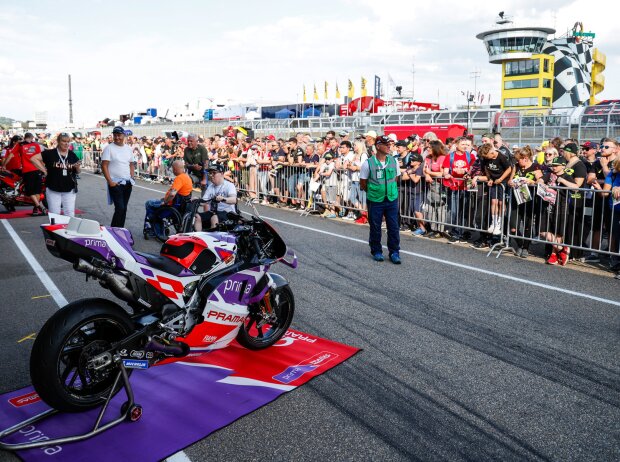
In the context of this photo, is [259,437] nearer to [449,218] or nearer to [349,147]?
[449,218]

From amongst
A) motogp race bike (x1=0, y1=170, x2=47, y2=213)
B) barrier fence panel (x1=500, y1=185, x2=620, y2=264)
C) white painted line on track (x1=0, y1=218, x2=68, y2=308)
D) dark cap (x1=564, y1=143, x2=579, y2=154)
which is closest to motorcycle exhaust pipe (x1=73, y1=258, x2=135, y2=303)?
white painted line on track (x1=0, y1=218, x2=68, y2=308)

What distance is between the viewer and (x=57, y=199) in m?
9.96

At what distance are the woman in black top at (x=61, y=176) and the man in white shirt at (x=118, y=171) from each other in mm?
731

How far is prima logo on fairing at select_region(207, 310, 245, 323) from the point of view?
4.30 meters

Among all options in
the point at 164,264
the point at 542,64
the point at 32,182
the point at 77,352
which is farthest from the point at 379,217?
the point at 542,64

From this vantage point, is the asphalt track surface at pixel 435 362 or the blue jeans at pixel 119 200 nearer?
the asphalt track surface at pixel 435 362

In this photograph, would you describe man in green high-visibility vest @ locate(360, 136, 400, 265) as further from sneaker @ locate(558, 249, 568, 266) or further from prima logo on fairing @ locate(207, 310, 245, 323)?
prima logo on fairing @ locate(207, 310, 245, 323)

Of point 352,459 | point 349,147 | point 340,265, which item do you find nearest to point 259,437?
point 352,459

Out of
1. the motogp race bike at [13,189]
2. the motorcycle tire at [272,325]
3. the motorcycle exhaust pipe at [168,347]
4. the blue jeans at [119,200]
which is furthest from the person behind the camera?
the motogp race bike at [13,189]

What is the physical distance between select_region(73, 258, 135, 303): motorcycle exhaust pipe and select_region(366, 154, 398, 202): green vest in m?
5.41

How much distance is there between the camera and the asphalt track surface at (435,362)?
3494 mm

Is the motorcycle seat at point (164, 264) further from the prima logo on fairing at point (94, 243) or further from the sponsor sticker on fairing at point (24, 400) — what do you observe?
the sponsor sticker on fairing at point (24, 400)

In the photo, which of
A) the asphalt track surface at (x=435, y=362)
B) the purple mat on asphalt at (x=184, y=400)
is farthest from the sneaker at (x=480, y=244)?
the purple mat on asphalt at (x=184, y=400)

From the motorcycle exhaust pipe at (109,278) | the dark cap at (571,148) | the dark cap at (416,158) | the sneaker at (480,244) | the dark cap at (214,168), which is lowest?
the sneaker at (480,244)
